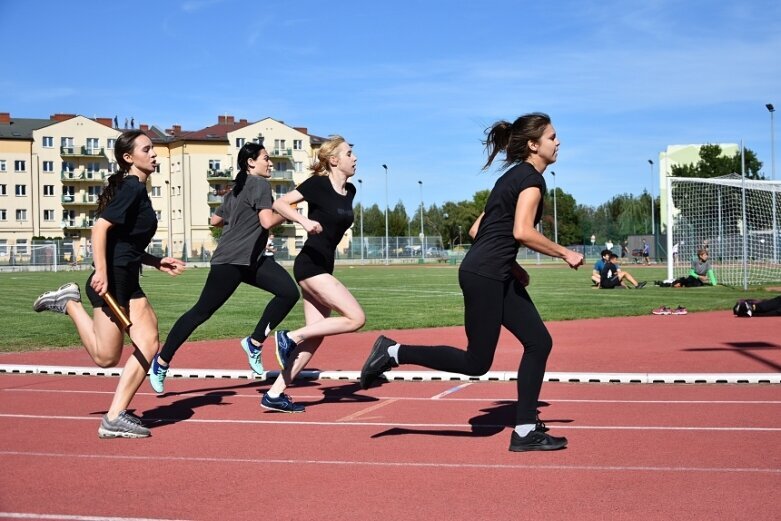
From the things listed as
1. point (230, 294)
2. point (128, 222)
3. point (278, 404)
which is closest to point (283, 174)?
point (230, 294)

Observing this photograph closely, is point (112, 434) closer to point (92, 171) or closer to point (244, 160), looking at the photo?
point (244, 160)

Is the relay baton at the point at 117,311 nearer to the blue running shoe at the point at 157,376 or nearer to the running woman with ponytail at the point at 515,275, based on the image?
the blue running shoe at the point at 157,376

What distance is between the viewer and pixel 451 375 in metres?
10.4

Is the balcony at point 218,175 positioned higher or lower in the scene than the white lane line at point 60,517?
higher

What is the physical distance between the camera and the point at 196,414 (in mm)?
8219

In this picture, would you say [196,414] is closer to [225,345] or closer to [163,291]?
[225,345]

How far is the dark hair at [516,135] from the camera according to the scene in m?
6.61

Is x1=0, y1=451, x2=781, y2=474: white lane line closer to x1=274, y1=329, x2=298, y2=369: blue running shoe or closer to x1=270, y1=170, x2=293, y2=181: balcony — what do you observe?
x1=274, y1=329, x2=298, y2=369: blue running shoe

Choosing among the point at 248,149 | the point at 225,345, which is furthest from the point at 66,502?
the point at 225,345

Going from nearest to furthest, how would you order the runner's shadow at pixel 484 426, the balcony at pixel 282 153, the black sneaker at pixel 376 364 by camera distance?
the black sneaker at pixel 376 364, the runner's shadow at pixel 484 426, the balcony at pixel 282 153

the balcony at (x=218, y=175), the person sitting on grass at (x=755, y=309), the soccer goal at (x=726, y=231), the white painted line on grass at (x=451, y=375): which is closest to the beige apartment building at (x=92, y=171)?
the balcony at (x=218, y=175)

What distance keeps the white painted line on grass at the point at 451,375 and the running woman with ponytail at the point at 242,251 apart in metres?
1.23

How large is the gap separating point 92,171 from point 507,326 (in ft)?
337

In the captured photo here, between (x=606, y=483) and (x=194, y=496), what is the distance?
234 cm
